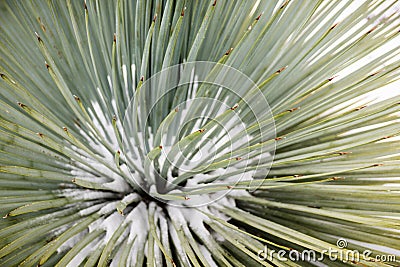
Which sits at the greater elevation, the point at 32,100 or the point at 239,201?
the point at 32,100

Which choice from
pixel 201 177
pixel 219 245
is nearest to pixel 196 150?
pixel 201 177

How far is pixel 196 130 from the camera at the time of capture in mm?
771

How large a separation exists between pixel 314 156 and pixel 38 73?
21.9 inches

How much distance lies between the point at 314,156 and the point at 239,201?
7.1 inches

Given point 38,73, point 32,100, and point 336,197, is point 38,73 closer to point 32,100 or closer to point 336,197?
point 32,100

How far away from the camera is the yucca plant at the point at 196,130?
0.73 meters

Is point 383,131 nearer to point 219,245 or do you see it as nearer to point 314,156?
point 314,156

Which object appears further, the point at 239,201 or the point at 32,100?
the point at 239,201

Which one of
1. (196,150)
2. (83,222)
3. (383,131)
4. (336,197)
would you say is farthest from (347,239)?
(83,222)

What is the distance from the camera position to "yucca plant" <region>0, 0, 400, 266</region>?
0.73 meters

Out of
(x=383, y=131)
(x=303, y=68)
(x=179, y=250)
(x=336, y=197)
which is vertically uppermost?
(x=303, y=68)

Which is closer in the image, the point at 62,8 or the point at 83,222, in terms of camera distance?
the point at 83,222

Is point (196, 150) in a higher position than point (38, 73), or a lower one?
lower

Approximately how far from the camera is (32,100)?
2.31 feet
